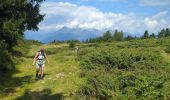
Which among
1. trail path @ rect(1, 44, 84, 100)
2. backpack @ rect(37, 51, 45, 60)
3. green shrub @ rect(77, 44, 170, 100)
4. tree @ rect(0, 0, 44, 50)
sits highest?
tree @ rect(0, 0, 44, 50)

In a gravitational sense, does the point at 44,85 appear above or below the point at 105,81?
below

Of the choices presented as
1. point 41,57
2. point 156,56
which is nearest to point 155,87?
point 156,56

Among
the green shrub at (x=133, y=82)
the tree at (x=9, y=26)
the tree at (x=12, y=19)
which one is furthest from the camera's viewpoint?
the tree at (x=12, y=19)

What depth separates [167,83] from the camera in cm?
1619

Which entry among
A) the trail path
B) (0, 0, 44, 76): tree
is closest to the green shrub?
the trail path

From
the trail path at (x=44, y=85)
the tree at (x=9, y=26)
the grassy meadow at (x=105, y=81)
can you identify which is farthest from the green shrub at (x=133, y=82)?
the tree at (x=9, y=26)

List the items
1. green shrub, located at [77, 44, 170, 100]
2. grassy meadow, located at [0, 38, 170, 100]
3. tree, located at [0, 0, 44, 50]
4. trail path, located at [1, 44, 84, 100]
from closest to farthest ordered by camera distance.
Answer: green shrub, located at [77, 44, 170, 100] → grassy meadow, located at [0, 38, 170, 100] → trail path, located at [1, 44, 84, 100] → tree, located at [0, 0, 44, 50]

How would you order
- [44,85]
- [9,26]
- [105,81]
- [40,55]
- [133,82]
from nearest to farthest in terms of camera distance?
[133,82] < [105,81] < [44,85] < [40,55] < [9,26]

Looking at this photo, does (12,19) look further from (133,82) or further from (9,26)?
(133,82)

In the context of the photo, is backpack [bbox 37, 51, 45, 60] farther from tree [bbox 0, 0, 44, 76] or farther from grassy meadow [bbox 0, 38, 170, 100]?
tree [bbox 0, 0, 44, 76]

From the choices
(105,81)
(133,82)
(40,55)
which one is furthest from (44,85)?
(133,82)

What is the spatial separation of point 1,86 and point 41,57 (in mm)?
3200

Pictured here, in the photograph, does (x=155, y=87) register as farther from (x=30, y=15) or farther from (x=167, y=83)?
(x=30, y=15)

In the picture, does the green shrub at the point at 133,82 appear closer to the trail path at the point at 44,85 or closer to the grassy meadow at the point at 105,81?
the grassy meadow at the point at 105,81
